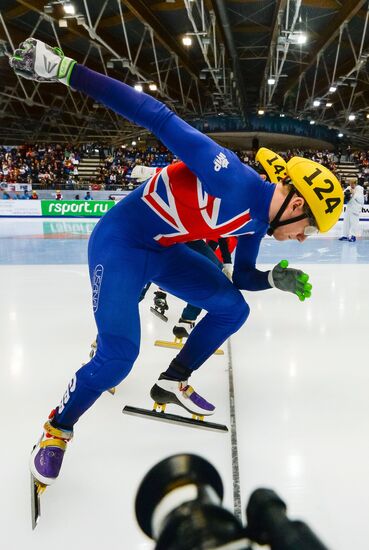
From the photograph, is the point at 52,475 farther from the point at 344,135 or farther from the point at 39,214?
the point at 344,135

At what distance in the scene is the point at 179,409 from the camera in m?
2.44

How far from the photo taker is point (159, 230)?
204cm

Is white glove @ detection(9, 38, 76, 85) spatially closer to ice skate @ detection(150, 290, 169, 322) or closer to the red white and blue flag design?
the red white and blue flag design

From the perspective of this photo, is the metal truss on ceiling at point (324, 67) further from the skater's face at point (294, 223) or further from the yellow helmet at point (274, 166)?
the skater's face at point (294, 223)

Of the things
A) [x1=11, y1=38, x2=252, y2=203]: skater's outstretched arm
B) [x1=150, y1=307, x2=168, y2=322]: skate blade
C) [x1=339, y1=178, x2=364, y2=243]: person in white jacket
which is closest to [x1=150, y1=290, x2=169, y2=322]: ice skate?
[x1=150, y1=307, x2=168, y2=322]: skate blade

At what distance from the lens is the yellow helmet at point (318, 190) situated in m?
1.75

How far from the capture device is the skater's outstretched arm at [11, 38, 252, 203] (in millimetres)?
1693

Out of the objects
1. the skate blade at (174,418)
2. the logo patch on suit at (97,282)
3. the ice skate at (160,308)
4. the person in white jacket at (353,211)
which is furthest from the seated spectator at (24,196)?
the logo patch on suit at (97,282)

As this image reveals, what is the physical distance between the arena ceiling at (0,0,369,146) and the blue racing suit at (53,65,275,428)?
10.4 m

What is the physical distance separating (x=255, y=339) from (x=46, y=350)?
1639 millimetres

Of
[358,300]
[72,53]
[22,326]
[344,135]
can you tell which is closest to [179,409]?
[22,326]

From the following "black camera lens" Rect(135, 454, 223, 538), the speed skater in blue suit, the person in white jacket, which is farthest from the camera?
the person in white jacket

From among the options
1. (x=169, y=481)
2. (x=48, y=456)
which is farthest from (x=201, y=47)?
(x=169, y=481)

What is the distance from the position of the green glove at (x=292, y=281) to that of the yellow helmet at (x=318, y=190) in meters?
0.46
